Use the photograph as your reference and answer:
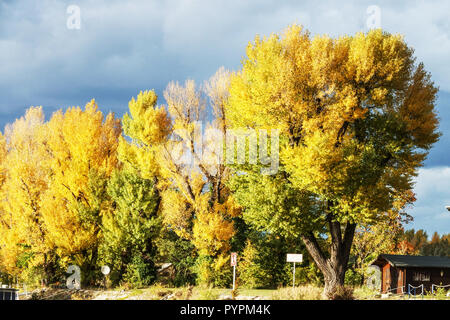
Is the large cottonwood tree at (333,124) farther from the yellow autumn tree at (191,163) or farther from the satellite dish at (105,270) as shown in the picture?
the satellite dish at (105,270)

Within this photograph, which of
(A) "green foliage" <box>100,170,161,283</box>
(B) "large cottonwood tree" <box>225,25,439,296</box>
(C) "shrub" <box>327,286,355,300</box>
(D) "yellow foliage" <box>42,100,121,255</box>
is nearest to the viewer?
(C) "shrub" <box>327,286,355,300</box>

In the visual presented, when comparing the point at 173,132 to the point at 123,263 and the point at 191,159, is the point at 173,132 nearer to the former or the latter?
the point at 191,159

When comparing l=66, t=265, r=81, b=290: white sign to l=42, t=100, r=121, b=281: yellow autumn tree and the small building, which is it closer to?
l=42, t=100, r=121, b=281: yellow autumn tree

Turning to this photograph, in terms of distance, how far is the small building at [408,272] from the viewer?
3048cm

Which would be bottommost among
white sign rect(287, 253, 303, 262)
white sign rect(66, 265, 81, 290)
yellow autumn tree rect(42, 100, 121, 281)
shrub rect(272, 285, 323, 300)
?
white sign rect(66, 265, 81, 290)

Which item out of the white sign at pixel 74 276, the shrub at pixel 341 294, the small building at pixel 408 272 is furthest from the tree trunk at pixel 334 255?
the white sign at pixel 74 276

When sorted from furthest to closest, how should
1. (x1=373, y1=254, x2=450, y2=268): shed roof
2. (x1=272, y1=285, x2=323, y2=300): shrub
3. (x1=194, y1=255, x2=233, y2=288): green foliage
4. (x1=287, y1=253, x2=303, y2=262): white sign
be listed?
1. (x1=373, y1=254, x2=450, y2=268): shed roof
2. (x1=194, y1=255, x2=233, y2=288): green foliage
3. (x1=287, y1=253, x2=303, y2=262): white sign
4. (x1=272, y1=285, x2=323, y2=300): shrub

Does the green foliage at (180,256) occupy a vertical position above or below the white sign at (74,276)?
above

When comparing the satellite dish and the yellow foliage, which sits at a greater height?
the yellow foliage

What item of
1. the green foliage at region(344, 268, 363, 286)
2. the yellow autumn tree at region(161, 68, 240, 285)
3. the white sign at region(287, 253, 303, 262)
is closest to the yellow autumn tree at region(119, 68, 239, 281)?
the yellow autumn tree at region(161, 68, 240, 285)

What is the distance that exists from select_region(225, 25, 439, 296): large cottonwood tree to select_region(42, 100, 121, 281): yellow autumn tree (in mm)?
12356

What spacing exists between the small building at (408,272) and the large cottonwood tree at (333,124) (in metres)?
10.5

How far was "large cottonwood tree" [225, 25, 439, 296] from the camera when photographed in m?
20.0
